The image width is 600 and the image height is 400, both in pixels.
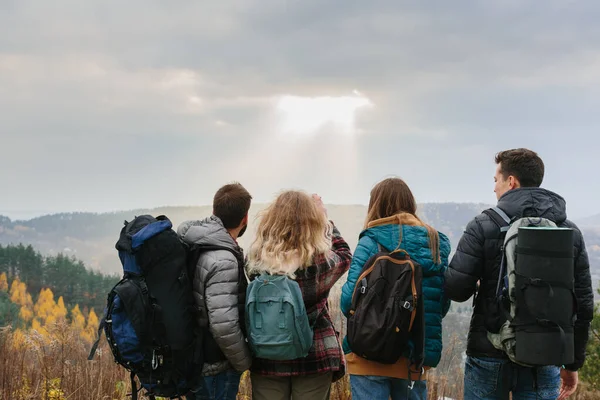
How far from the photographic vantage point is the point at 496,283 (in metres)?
3.08

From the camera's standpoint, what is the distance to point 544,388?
3.08m

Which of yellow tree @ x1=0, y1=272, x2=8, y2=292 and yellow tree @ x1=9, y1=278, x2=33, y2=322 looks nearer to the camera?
yellow tree @ x1=0, y1=272, x2=8, y2=292

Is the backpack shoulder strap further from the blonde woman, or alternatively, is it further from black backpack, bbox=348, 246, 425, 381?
the blonde woman

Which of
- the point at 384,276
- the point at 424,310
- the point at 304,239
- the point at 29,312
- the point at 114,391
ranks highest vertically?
the point at 304,239

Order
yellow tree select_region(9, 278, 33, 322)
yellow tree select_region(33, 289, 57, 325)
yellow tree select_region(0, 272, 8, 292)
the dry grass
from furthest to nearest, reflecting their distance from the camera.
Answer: yellow tree select_region(9, 278, 33, 322), yellow tree select_region(33, 289, 57, 325), yellow tree select_region(0, 272, 8, 292), the dry grass

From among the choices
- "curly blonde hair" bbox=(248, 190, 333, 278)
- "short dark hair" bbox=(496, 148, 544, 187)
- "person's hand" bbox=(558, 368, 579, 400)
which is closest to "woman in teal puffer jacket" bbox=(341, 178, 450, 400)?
"curly blonde hair" bbox=(248, 190, 333, 278)

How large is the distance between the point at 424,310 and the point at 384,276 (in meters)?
0.33

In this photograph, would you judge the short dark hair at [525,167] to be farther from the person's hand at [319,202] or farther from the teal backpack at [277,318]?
the teal backpack at [277,318]

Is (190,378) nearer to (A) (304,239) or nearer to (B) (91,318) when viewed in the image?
(A) (304,239)

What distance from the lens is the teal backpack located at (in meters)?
3.06

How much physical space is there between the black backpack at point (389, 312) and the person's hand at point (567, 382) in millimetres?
963

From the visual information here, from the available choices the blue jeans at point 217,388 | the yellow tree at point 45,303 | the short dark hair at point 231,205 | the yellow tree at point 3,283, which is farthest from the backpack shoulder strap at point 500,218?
the yellow tree at point 3,283

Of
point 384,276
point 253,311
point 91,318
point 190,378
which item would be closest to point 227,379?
point 190,378

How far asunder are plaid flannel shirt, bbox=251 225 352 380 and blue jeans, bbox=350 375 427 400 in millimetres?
169
